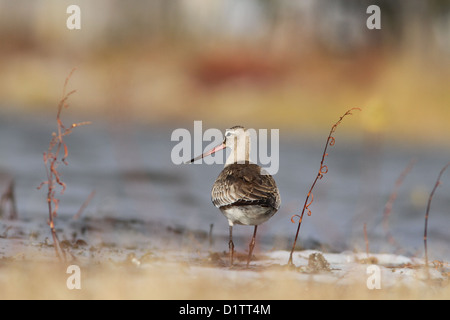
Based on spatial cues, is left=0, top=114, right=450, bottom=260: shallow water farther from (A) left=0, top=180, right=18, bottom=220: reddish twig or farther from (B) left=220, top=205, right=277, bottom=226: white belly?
(B) left=220, top=205, right=277, bottom=226: white belly

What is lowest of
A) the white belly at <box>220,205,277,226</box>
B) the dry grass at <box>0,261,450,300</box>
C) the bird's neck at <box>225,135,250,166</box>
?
the dry grass at <box>0,261,450,300</box>

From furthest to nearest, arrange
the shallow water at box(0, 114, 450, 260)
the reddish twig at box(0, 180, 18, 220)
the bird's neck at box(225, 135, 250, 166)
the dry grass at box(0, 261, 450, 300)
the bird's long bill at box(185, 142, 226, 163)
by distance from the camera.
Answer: the shallow water at box(0, 114, 450, 260)
the reddish twig at box(0, 180, 18, 220)
the bird's long bill at box(185, 142, 226, 163)
the bird's neck at box(225, 135, 250, 166)
the dry grass at box(0, 261, 450, 300)

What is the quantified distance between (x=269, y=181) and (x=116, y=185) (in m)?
8.70

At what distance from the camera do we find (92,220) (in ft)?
34.4

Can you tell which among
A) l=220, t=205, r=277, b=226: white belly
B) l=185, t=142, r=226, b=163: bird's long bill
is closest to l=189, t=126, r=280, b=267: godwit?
l=220, t=205, r=277, b=226: white belly

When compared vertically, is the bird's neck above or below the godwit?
above

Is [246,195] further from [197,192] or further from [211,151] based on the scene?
[197,192]

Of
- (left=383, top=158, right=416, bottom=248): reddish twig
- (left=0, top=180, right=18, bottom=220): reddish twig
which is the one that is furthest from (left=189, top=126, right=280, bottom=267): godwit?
(left=0, top=180, right=18, bottom=220): reddish twig

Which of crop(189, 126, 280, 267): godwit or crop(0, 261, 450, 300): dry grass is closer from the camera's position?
crop(0, 261, 450, 300): dry grass

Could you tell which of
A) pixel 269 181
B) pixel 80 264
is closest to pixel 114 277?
pixel 80 264

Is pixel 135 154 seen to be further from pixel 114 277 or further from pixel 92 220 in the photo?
pixel 114 277

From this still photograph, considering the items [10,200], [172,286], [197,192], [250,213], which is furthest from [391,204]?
[197,192]

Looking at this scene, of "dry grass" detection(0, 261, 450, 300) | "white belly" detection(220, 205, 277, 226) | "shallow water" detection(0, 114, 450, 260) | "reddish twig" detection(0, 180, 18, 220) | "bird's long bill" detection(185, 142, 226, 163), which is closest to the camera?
"dry grass" detection(0, 261, 450, 300)

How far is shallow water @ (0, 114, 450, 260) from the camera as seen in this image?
10.3m
